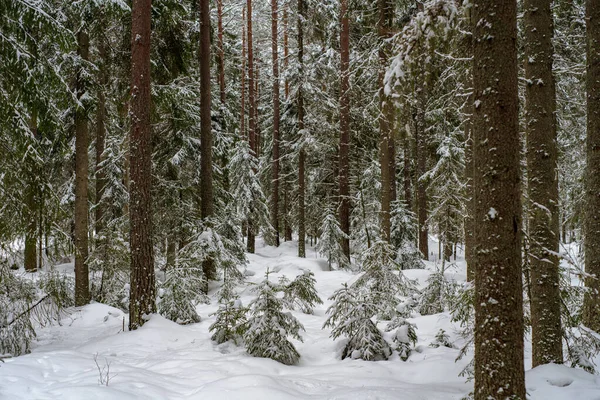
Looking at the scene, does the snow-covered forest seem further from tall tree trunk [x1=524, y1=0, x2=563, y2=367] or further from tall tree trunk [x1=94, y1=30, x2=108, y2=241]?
tall tree trunk [x1=94, y1=30, x2=108, y2=241]

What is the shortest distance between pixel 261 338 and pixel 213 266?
6704mm

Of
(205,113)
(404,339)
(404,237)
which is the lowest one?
(404,339)

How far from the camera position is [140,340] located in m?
6.96

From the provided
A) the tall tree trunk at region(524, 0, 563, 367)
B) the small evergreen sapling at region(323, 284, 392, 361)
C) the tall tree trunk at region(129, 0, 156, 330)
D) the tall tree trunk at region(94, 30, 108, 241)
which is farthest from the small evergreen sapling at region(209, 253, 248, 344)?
the tall tree trunk at region(94, 30, 108, 241)

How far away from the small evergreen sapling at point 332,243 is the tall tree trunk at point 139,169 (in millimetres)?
10253

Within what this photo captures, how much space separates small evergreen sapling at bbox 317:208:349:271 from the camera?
16781 millimetres

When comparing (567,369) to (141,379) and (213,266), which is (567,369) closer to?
(141,379)

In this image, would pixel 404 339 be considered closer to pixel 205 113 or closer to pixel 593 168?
pixel 593 168

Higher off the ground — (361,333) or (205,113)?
(205,113)

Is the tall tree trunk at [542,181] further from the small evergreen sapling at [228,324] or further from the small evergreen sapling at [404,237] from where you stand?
the small evergreen sapling at [404,237]

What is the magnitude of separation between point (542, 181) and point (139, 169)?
6798mm

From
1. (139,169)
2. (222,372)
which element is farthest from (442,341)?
(139,169)

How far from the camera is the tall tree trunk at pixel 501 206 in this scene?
10.9 ft

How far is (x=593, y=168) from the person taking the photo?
5844mm
